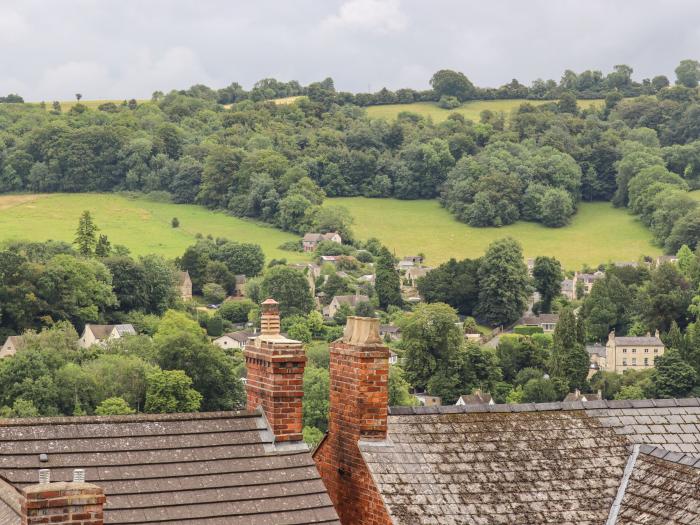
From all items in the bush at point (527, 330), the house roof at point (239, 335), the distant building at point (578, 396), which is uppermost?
the house roof at point (239, 335)

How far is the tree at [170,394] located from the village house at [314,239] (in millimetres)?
84252

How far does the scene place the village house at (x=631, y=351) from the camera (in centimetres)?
12875

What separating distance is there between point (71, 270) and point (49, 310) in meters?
4.27

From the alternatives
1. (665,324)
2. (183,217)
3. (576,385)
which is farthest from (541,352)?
(183,217)

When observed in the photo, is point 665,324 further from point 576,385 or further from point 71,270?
point 71,270

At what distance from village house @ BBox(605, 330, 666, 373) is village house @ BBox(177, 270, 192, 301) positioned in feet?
151

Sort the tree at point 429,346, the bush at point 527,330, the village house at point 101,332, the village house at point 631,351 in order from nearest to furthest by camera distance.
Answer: the tree at point 429,346
the village house at point 101,332
the village house at point 631,351
the bush at point 527,330

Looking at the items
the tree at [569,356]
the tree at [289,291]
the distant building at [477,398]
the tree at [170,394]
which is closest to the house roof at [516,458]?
the tree at [170,394]

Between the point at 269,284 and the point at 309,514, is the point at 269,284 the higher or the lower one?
the lower one

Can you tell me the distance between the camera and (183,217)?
185500 millimetres

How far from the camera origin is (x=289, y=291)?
5561 inches

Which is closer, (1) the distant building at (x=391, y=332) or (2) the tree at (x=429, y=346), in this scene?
(2) the tree at (x=429, y=346)

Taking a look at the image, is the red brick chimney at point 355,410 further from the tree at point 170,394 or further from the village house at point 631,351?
the village house at point 631,351

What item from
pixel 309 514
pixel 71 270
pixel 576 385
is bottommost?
pixel 576 385
